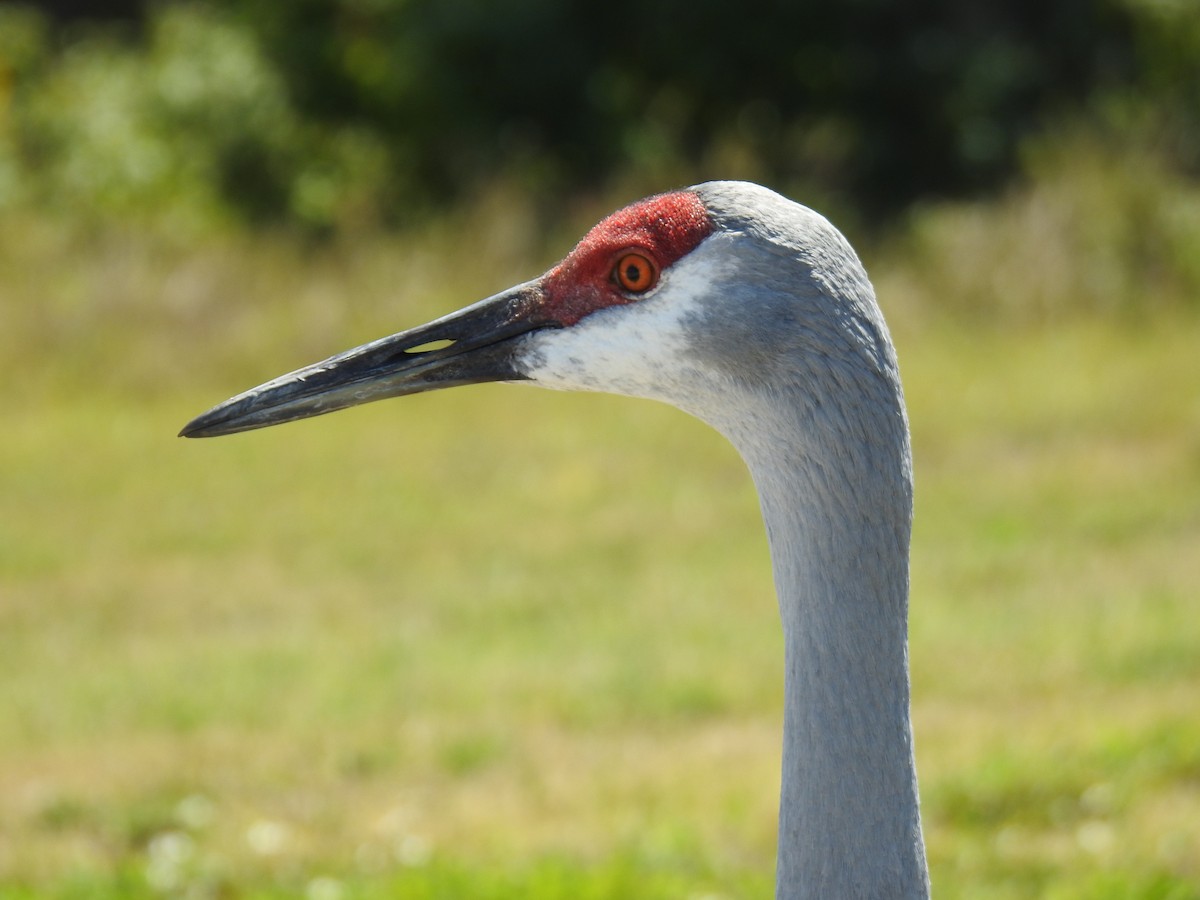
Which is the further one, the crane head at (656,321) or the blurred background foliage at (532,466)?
the blurred background foliage at (532,466)

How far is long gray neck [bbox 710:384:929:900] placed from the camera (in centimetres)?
208

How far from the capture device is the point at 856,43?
13047mm

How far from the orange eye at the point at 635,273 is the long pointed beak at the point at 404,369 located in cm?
15

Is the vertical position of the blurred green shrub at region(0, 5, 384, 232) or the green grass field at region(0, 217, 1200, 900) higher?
the blurred green shrub at region(0, 5, 384, 232)

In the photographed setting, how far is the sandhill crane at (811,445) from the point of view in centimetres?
209

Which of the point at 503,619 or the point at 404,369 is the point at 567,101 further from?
the point at 404,369

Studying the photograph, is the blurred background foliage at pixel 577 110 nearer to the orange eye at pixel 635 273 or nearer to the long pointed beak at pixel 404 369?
the long pointed beak at pixel 404 369

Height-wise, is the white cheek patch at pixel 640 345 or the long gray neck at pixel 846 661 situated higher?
the white cheek patch at pixel 640 345

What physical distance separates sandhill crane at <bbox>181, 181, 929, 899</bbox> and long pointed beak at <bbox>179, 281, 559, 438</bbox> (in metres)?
0.16

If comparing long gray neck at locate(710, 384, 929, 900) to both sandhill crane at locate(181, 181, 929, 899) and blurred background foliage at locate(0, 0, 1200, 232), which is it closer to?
sandhill crane at locate(181, 181, 929, 899)

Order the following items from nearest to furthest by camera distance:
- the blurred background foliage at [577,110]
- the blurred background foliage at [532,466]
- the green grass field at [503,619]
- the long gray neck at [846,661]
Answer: the long gray neck at [846,661]
the green grass field at [503,619]
the blurred background foliage at [532,466]
the blurred background foliage at [577,110]

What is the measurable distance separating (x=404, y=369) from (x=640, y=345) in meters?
0.39

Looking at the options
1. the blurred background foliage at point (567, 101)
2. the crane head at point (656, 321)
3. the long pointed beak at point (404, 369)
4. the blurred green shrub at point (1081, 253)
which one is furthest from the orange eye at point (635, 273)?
the blurred background foliage at point (567, 101)

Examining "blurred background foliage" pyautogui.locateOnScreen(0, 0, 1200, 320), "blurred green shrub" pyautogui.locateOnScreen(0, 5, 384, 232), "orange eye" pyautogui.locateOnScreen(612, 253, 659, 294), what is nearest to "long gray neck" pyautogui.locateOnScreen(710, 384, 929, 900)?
"orange eye" pyautogui.locateOnScreen(612, 253, 659, 294)
